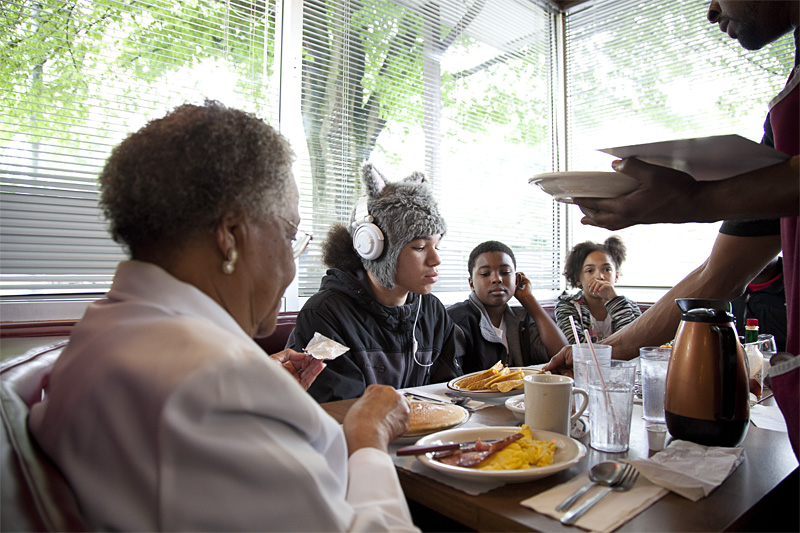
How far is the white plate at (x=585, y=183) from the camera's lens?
108 centimetres

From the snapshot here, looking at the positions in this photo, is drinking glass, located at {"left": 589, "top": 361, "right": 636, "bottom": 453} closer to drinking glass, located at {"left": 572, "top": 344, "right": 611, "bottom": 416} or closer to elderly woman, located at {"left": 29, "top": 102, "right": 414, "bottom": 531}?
drinking glass, located at {"left": 572, "top": 344, "right": 611, "bottom": 416}

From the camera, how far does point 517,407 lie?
1383mm

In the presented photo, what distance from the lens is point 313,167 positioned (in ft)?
11.2

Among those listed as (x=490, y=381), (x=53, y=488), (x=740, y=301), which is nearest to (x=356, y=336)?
(x=490, y=381)

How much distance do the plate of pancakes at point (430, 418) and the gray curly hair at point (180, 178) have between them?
602 millimetres

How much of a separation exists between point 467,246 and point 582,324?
3.92 ft

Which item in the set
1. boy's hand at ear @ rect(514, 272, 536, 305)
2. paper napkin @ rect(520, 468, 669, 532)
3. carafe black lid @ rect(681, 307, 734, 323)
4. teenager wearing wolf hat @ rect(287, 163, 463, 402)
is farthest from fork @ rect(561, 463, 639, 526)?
boy's hand at ear @ rect(514, 272, 536, 305)

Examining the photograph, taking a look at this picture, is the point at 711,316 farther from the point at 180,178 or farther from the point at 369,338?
the point at 369,338

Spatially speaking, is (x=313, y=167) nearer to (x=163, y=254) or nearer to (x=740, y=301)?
(x=163, y=254)

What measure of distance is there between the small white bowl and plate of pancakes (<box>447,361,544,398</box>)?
0.05 meters

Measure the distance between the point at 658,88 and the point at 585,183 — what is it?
13.8ft

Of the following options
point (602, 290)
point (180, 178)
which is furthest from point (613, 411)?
point (602, 290)

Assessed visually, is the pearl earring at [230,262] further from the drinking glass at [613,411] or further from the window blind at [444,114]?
the window blind at [444,114]

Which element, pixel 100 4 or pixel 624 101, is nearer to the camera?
pixel 100 4
